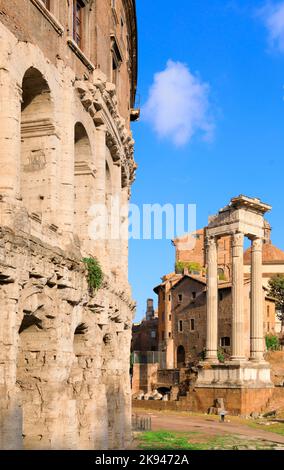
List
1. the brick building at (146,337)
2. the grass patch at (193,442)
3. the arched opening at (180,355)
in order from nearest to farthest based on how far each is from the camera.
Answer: the grass patch at (193,442) → the arched opening at (180,355) → the brick building at (146,337)

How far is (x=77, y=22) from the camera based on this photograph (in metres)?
18.5

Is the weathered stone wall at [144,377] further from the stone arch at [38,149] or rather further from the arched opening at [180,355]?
the stone arch at [38,149]

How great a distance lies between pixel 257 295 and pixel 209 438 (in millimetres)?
18122

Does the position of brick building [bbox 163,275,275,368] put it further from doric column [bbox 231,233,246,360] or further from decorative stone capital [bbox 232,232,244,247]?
decorative stone capital [bbox 232,232,244,247]

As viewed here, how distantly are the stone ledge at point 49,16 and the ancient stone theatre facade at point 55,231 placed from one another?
0.03 m

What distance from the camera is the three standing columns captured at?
44.6 metres

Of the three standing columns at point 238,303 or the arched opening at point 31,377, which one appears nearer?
the arched opening at point 31,377

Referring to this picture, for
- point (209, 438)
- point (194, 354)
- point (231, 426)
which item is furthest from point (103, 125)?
point (194, 354)

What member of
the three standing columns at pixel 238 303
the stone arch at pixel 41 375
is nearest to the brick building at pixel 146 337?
the three standing columns at pixel 238 303

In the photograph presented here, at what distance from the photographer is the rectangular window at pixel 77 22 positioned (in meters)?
18.0

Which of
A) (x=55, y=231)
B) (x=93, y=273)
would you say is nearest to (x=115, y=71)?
(x=93, y=273)

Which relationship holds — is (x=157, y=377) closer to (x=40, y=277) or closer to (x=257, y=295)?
(x=257, y=295)

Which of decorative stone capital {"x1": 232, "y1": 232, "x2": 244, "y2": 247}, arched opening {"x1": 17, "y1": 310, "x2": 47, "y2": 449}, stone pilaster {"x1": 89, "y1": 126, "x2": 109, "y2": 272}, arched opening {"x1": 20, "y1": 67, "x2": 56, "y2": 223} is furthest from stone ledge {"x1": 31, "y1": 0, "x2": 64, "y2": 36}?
decorative stone capital {"x1": 232, "y1": 232, "x2": 244, "y2": 247}

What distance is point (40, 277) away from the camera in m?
13.1
